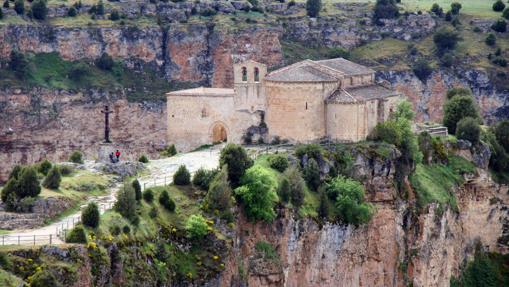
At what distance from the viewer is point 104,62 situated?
146750 millimetres

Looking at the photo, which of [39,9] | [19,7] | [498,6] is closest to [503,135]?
[39,9]

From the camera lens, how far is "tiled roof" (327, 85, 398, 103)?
106625mm

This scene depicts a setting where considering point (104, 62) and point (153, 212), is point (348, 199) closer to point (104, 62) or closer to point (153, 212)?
point (153, 212)

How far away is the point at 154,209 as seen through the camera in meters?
87.0

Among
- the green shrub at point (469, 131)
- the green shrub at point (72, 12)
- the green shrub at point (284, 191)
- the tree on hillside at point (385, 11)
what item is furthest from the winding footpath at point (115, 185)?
the tree on hillside at point (385, 11)

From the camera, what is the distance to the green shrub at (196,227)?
8738 centimetres

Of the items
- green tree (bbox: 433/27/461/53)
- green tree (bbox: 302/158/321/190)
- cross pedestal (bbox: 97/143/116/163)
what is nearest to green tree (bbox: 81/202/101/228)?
cross pedestal (bbox: 97/143/116/163)

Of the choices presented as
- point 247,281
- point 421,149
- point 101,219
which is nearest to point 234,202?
point 247,281

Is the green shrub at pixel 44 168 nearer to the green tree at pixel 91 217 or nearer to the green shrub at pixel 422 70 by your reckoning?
the green tree at pixel 91 217

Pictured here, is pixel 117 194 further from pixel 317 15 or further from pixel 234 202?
pixel 317 15

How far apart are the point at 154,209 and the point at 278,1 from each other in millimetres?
78021

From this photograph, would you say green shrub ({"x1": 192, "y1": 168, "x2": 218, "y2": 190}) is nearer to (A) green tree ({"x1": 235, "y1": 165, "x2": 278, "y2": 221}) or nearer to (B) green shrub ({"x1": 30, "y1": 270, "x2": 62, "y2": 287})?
(A) green tree ({"x1": 235, "y1": 165, "x2": 278, "y2": 221})

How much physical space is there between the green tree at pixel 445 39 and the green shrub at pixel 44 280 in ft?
291

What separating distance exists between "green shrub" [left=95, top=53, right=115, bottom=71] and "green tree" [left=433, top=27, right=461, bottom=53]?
100ft
